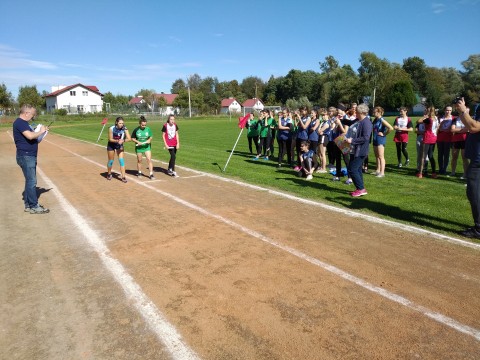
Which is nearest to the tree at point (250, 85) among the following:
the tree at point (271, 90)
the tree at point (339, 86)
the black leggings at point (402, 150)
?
the tree at point (271, 90)

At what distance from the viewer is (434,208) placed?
279 inches

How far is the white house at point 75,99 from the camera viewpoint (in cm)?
7612

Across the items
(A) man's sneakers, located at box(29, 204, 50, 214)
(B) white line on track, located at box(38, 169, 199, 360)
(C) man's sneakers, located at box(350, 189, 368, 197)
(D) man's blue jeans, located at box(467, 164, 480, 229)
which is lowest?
(B) white line on track, located at box(38, 169, 199, 360)

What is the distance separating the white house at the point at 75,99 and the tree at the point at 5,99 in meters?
7.83

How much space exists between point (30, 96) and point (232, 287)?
3438 inches

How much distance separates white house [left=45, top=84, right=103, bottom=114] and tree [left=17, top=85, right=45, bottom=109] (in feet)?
7.88

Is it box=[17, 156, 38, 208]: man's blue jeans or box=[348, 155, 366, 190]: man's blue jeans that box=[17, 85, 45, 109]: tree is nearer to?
box=[17, 156, 38, 208]: man's blue jeans

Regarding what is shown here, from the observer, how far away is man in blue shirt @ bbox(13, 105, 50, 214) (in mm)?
7031

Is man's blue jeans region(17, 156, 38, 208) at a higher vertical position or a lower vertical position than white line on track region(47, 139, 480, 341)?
higher

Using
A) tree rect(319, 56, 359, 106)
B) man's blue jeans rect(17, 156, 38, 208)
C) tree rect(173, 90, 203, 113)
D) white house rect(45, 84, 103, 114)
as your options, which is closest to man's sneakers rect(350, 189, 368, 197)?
man's blue jeans rect(17, 156, 38, 208)

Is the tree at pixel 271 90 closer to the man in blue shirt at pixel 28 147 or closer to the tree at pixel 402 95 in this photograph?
the tree at pixel 402 95

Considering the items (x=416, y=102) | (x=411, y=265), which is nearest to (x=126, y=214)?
(x=411, y=265)

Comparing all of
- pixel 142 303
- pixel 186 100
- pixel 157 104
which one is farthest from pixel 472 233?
pixel 157 104

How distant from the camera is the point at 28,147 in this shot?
7.21 meters
